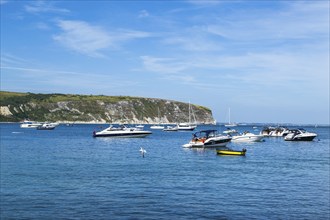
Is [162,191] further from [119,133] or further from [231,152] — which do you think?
[119,133]

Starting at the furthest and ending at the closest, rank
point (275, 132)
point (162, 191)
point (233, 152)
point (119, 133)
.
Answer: point (275, 132) < point (119, 133) < point (233, 152) < point (162, 191)

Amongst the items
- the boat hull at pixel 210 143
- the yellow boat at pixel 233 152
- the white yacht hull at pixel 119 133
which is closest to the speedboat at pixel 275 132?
the white yacht hull at pixel 119 133

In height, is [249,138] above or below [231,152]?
above

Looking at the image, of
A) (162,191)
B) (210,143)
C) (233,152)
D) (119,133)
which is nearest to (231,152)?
(233,152)

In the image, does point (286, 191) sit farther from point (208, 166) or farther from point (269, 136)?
point (269, 136)

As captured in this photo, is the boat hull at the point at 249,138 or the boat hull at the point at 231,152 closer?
the boat hull at the point at 231,152

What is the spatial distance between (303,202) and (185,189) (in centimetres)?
988

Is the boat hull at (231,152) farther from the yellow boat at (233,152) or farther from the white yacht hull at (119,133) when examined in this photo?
the white yacht hull at (119,133)

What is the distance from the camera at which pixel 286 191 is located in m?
37.2

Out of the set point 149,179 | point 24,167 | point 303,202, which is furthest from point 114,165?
point 303,202

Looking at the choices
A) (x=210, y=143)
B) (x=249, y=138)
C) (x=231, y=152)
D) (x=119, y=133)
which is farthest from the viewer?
(x=119, y=133)

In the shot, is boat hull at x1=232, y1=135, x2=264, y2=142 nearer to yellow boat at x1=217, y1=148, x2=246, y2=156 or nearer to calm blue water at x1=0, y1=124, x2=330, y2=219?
yellow boat at x1=217, y1=148, x2=246, y2=156

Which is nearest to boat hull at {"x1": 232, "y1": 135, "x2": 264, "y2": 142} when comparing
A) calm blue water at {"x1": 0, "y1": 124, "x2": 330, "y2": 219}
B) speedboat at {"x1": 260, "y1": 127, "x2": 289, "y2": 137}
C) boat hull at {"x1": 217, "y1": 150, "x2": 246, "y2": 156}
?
speedboat at {"x1": 260, "y1": 127, "x2": 289, "y2": 137}

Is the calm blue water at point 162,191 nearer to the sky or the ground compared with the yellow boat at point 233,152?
nearer to the ground
